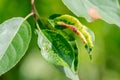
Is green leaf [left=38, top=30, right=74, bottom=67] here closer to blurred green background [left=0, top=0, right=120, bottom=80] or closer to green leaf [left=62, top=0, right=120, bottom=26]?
green leaf [left=62, top=0, right=120, bottom=26]

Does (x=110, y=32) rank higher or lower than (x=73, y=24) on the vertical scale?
lower

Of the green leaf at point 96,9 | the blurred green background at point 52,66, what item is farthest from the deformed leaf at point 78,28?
the blurred green background at point 52,66

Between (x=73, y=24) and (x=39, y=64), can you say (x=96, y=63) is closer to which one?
(x=39, y=64)

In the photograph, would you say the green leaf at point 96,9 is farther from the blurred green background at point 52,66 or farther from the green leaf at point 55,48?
the blurred green background at point 52,66

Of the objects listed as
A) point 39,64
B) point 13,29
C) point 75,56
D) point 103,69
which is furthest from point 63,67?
point 103,69

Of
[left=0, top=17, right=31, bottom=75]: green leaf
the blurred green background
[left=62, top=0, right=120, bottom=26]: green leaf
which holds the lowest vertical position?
the blurred green background

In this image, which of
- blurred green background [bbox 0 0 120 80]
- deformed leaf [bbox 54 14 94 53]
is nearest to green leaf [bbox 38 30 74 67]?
deformed leaf [bbox 54 14 94 53]
